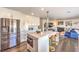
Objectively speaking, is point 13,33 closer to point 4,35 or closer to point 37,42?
point 4,35

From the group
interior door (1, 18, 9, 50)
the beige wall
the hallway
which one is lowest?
the hallway

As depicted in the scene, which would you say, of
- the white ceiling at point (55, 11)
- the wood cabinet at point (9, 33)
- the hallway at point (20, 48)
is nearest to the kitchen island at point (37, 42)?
the hallway at point (20, 48)

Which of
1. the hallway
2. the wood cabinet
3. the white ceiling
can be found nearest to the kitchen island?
the hallway

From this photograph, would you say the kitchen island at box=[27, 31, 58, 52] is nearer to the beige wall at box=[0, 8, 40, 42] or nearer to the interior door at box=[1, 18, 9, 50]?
the beige wall at box=[0, 8, 40, 42]

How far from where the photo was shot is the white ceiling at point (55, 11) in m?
2.42

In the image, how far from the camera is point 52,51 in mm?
2457

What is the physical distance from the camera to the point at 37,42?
2.49 m

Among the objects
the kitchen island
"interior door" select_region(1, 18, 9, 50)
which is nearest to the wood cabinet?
"interior door" select_region(1, 18, 9, 50)

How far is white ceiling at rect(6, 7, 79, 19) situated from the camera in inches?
95.2

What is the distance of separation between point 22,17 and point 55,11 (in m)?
0.66

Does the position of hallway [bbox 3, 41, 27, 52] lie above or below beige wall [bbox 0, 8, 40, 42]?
below

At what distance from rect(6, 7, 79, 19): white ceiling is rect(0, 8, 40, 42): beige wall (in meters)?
0.08
